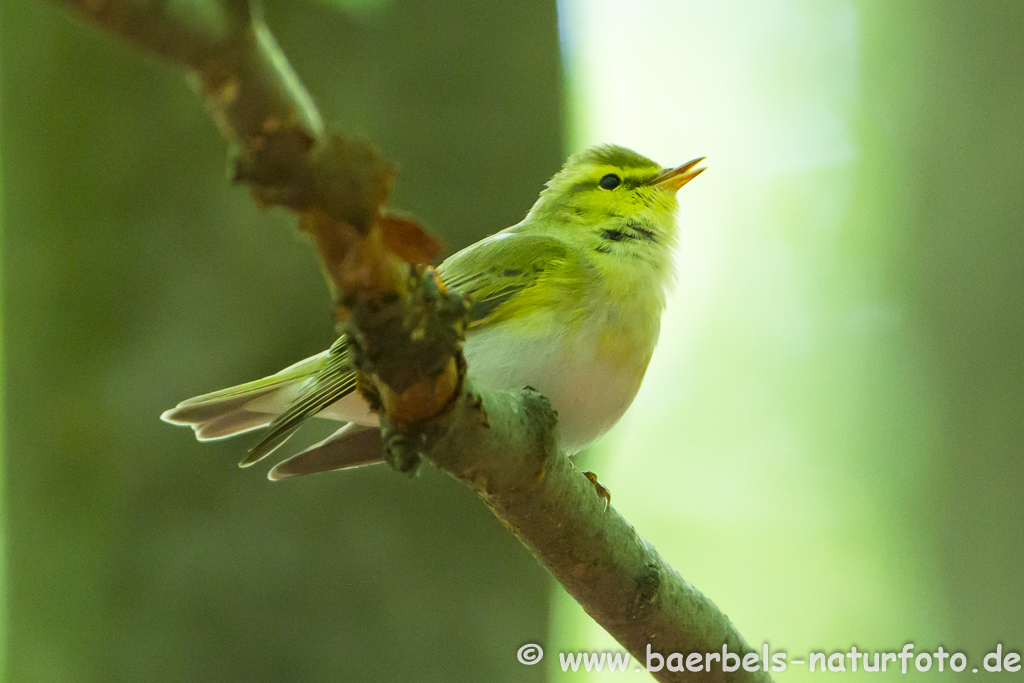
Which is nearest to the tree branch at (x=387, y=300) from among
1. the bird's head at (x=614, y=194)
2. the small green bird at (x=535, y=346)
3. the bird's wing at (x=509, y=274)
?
the small green bird at (x=535, y=346)

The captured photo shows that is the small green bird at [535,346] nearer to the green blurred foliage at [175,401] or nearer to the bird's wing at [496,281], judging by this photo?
the bird's wing at [496,281]

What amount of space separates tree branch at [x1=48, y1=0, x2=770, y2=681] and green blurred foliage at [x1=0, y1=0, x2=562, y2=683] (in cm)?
80

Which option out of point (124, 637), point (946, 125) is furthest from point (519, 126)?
point (946, 125)

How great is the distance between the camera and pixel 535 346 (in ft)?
7.33

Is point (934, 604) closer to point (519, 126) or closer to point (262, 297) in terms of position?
point (519, 126)

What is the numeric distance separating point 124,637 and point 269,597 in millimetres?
404

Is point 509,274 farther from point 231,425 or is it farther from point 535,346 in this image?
point 231,425

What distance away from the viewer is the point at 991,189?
4.58 m

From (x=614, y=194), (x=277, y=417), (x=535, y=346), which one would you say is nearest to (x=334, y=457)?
(x=277, y=417)

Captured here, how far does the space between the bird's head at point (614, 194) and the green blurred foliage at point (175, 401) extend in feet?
2.06

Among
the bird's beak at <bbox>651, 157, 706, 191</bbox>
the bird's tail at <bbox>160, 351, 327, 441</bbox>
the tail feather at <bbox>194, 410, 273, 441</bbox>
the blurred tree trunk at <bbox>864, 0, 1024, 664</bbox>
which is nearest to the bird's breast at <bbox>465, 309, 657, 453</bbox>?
the bird's tail at <bbox>160, 351, 327, 441</bbox>

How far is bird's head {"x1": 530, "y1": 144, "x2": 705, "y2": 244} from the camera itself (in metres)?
2.88

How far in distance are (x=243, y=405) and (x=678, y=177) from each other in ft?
5.59

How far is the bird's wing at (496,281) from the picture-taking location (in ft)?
6.66
